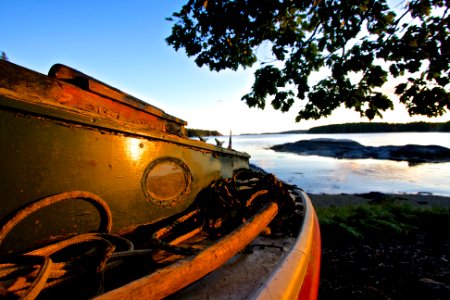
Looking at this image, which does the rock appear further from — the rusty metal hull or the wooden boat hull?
the rusty metal hull

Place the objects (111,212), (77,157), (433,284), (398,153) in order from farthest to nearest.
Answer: (398,153) → (433,284) → (111,212) → (77,157)

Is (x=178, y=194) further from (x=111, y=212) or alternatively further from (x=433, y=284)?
(x=433, y=284)

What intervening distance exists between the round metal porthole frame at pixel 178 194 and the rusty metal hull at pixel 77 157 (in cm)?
1

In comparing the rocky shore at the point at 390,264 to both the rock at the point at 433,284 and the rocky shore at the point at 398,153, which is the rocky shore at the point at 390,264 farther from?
the rocky shore at the point at 398,153

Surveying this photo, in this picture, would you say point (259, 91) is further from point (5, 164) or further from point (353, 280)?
point (5, 164)

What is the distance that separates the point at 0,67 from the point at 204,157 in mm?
2372

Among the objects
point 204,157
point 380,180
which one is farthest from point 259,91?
point 380,180

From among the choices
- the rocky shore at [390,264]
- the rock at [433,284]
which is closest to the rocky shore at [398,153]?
the rocky shore at [390,264]

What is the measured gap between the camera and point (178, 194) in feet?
9.86

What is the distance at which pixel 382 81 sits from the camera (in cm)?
508

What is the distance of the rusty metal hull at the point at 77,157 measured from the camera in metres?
1.66

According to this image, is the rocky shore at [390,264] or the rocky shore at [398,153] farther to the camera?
the rocky shore at [398,153]

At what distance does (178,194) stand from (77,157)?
1.33 metres

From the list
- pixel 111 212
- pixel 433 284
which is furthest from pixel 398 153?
pixel 111 212
